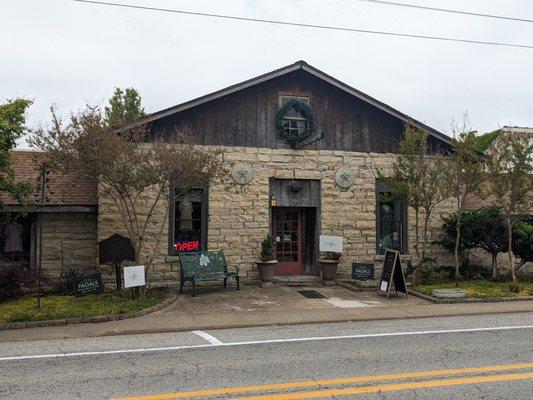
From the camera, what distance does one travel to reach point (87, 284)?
12.2 metres

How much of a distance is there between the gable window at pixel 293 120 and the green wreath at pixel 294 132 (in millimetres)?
67

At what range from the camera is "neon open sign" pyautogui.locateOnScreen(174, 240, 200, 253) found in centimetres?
1414

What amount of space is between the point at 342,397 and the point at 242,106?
36.0 ft

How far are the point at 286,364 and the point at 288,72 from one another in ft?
34.0

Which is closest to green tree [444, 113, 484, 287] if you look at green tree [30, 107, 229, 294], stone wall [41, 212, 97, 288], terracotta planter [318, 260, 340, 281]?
terracotta planter [318, 260, 340, 281]

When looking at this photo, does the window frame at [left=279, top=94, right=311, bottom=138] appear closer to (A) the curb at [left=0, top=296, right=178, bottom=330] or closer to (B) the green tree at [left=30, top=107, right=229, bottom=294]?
(B) the green tree at [left=30, top=107, right=229, bottom=294]

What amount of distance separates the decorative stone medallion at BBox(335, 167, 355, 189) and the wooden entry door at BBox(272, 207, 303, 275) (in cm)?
155

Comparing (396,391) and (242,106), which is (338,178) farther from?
(396,391)

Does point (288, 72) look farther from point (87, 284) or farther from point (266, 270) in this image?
point (87, 284)

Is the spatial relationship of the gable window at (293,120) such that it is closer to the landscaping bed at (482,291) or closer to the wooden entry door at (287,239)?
the wooden entry door at (287,239)

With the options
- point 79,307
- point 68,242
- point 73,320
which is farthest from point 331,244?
point 73,320

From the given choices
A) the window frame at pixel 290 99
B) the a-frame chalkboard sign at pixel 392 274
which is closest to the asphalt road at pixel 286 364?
the a-frame chalkboard sign at pixel 392 274

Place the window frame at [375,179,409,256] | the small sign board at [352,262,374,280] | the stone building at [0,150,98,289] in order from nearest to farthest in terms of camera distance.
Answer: the stone building at [0,150,98,289], the small sign board at [352,262,374,280], the window frame at [375,179,409,256]

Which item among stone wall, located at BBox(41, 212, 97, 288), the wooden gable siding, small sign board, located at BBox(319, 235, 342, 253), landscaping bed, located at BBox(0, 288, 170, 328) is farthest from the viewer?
small sign board, located at BBox(319, 235, 342, 253)
